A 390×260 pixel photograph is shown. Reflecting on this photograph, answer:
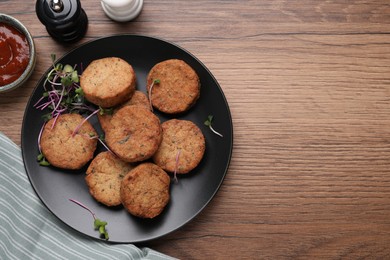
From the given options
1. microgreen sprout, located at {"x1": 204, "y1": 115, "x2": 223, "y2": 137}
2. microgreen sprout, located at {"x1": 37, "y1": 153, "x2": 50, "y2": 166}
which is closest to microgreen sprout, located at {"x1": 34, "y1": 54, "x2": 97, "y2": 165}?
microgreen sprout, located at {"x1": 37, "y1": 153, "x2": 50, "y2": 166}

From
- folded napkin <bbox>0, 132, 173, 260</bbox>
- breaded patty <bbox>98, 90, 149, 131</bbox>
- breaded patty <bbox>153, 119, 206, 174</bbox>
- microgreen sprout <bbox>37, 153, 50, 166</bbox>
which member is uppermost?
breaded patty <bbox>98, 90, 149, 131</bbox>

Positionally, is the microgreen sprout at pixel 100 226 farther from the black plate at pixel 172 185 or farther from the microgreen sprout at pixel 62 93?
the microgreen sprout at pixel 62 93

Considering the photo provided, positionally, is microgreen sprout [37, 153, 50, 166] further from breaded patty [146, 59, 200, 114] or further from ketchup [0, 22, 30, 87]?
breaded patty [146, 59, 200, 114]

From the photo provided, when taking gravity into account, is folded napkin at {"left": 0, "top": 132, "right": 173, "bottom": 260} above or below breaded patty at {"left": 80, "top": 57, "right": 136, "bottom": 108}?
below

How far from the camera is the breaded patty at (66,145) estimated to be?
2.10 meters

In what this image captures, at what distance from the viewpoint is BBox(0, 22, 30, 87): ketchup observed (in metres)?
2.09

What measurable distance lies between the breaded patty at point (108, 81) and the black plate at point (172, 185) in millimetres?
94

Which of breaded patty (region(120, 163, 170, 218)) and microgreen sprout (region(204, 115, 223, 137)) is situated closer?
breaded patty (region(120, 163, 170, 218))

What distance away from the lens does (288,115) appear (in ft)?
7.32

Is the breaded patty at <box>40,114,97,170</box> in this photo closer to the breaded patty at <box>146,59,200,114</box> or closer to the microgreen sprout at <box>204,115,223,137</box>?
the breaded patty at <box>146,59,200,114</box>

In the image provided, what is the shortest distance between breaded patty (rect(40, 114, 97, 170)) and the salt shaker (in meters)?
0.50

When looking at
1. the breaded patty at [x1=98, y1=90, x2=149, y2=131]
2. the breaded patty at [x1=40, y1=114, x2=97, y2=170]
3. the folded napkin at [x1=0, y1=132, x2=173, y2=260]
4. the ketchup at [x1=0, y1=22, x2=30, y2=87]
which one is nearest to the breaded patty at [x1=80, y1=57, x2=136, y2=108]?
the breaded patty at [x1=98, y1=90, x2=149, y2=131]

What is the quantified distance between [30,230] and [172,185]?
0.64m

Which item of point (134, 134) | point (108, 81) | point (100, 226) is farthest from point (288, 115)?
point (100, 226)
